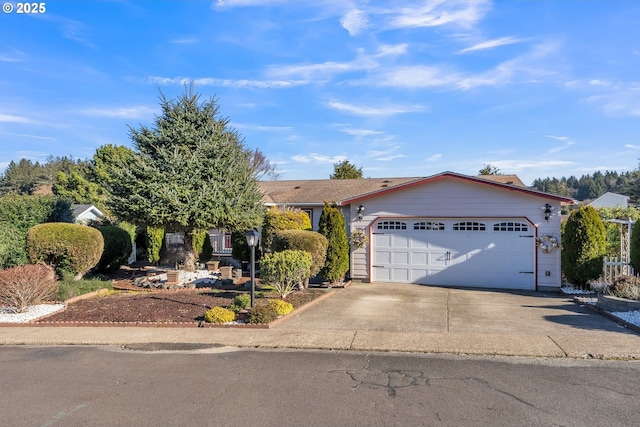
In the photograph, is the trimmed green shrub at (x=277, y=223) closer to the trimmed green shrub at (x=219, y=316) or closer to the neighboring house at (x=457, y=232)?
the neighboring house at (x=457, y=232)

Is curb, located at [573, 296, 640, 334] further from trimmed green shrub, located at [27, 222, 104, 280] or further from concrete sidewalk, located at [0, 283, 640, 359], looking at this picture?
trimmed green shrub, located at [27, 222, 104, 280]

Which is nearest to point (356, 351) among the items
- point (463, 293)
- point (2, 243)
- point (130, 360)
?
point (130, 360)

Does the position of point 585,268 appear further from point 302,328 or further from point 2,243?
point 2,243

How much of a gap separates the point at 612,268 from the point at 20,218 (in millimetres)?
18151

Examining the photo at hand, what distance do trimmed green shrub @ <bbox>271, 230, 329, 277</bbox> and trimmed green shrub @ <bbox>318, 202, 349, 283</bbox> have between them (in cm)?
74

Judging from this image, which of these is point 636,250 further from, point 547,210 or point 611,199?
point 611,199

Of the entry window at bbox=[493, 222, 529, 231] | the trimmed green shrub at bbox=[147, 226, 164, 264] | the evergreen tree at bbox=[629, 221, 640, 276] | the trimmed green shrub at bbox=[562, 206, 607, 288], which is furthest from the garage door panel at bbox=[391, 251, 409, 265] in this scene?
the trimmed green shrub at bbox=[147, 226, 164, 264]

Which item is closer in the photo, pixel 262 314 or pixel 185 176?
pixel 262 314

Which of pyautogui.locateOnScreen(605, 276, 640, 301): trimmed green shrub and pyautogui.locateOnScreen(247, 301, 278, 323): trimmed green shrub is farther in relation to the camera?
pyautogui.locateOnScreen(605, 276, 640, 301): trimmed green shrub

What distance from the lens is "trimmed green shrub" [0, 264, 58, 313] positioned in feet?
32.7

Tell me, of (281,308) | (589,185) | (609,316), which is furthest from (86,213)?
(589,185)

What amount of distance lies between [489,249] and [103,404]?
39.6ft

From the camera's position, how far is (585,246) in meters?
12.5

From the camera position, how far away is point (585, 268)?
12.5 m
